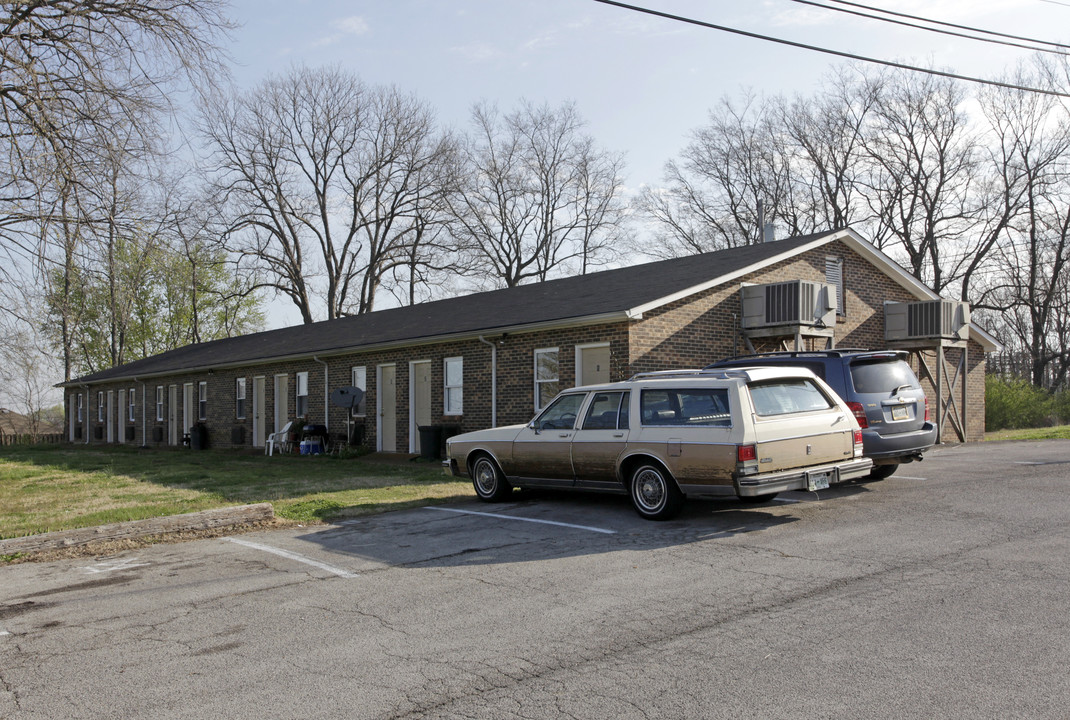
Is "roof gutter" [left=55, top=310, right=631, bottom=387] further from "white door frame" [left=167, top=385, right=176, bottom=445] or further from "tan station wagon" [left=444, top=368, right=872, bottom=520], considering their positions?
"tan station wagon" [left=444, top=368, right=872, bottom=520]

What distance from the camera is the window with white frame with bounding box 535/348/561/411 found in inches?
669

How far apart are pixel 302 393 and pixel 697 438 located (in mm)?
17883

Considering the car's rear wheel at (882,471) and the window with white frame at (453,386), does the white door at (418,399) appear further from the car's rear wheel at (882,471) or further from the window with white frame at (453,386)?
the car's rear wheel at (882,471)

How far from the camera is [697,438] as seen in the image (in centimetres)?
907

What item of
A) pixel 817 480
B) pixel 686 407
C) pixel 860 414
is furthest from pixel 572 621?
pixel 860 414

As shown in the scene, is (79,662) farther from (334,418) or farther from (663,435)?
(334,418)

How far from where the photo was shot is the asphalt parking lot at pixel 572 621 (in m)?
4.42

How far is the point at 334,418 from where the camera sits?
2317cm

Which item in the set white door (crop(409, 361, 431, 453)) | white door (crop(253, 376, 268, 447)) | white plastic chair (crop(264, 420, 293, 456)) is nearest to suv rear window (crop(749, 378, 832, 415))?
white door (crop(409, 361, 431, 453))

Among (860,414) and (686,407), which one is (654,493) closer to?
(686,407)

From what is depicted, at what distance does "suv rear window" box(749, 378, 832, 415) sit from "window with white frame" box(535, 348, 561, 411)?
759cm

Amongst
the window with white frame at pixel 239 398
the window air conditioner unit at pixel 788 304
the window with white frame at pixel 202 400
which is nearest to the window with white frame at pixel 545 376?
the window air conditioner unit at pixel 788 304

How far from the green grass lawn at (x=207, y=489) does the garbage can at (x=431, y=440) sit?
313 mm

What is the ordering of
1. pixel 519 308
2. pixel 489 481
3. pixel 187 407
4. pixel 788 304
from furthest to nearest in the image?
pixel 187 407
pixel 519 308
pixel 788 304
pixel 489 481
